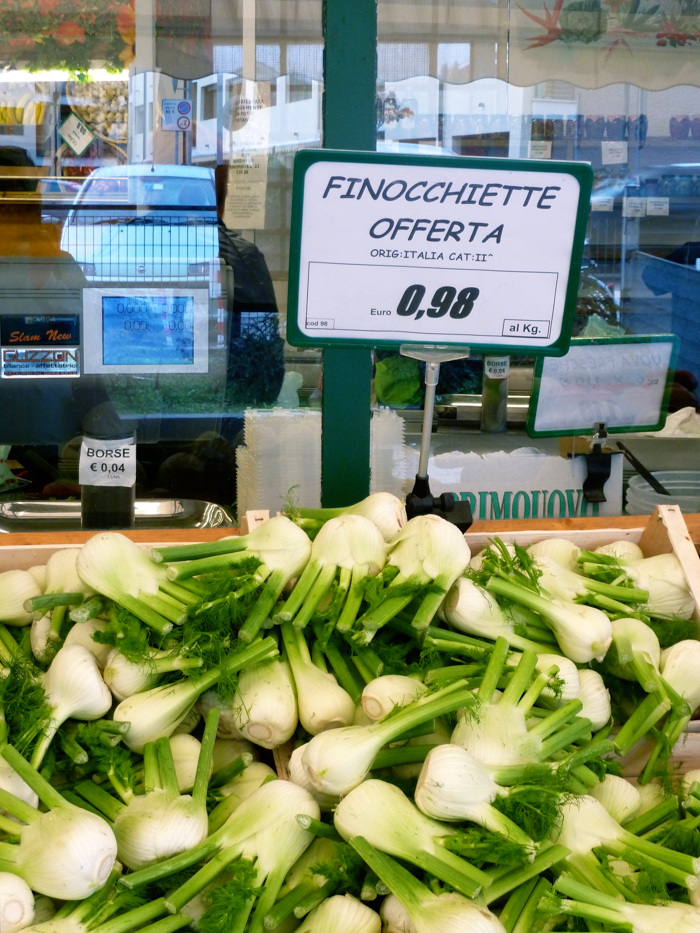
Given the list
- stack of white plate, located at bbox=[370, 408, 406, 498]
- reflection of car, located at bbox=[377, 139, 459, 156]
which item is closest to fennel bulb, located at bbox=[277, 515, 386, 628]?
stack of white plate, located at bbox=[370, 408, 406, 498]

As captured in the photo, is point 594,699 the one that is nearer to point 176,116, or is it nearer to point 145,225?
point 145,225

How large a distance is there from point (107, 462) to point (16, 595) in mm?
603

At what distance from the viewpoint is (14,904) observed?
2.85 ft

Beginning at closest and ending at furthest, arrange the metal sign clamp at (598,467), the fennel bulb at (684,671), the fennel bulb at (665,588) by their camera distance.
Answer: the fennel bulb at (684,671) < the fennel bulb at (665,588) < the metal sign clamp at (598,467)

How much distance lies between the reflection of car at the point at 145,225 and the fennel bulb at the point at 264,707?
211 cm

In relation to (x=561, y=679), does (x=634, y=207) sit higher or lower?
higher

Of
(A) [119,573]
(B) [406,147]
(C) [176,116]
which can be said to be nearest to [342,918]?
(A) [119,573]

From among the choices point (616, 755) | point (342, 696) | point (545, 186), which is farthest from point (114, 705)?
point (545, 186)

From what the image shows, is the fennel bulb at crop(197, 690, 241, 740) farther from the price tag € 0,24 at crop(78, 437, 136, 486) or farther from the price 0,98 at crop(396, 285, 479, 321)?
the price tag € 0,24 at crop(78, 437, 136, 486)

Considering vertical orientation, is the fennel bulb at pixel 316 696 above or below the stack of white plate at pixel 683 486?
above

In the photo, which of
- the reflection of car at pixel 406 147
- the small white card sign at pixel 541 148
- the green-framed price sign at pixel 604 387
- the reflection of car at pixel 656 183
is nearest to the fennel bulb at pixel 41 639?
the green-framed price sign at pixel 604 387

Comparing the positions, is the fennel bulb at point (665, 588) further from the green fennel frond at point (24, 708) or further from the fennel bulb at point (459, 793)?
the green fennel frond at point (24, 708)

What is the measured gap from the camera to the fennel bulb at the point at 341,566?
1212 millimetres

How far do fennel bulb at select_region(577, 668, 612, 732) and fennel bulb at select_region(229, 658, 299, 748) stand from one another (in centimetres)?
37
